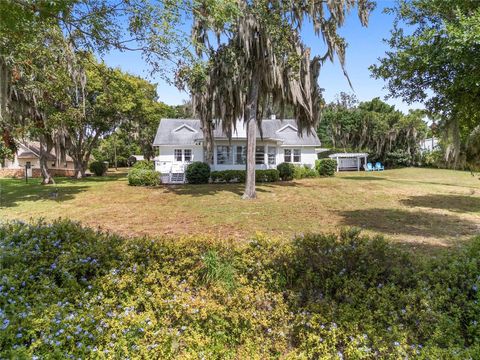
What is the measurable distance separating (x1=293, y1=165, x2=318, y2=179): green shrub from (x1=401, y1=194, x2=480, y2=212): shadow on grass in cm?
1174

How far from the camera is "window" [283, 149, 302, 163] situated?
3011 cm

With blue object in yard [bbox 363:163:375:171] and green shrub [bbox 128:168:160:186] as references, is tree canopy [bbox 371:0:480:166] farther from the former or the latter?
blue object in yard [bbox 363:163:375:171]

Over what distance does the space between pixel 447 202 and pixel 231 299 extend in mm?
13926

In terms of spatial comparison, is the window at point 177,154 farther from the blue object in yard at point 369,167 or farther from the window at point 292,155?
the blue object in yard at point 369,167

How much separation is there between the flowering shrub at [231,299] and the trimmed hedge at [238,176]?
19201 millimetres

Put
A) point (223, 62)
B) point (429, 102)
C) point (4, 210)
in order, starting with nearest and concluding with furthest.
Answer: point (429, 102), point (4, 210), point (223, 62)

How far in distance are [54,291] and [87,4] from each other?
4.09m

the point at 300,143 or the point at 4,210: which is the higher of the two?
the point at 300,143

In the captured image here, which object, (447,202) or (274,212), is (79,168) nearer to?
(274,212)

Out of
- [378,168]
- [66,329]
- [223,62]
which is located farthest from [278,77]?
[378,168]

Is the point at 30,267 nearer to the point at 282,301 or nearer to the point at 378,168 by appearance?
the point at 282,301

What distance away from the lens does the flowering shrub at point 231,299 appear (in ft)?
9.98

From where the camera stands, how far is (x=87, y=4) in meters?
4.78

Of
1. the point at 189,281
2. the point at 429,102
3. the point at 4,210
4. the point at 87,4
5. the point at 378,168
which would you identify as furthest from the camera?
the point at 378,168
